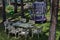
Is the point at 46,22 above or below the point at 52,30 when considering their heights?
below

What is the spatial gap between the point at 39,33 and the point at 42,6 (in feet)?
24.1

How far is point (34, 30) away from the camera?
1475 centimetres

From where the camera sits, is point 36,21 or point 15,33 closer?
point 15,33

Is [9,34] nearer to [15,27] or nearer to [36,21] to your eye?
[15,27]

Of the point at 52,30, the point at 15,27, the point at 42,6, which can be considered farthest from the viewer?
the point at 42,6

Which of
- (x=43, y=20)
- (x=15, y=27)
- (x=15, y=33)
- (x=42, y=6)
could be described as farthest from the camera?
(x=42, y=6)

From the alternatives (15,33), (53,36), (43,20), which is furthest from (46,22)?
(53,36)

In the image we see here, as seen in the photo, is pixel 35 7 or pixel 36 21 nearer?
pixel 36 21

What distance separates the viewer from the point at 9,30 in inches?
607

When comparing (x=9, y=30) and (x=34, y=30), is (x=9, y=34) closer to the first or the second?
(x=9, y=30)

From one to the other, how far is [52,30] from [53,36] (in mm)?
423

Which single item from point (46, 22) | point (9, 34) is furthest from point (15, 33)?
point (46, 22)

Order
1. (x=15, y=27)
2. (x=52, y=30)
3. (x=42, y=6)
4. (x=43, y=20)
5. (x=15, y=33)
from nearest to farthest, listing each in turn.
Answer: (x=52, y=30) → (x=15, y=33) → (x=15, y=27) → (x=43, y=20) → (x=42, y=6)

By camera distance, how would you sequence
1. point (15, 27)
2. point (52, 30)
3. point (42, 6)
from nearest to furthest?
point (52, 30) < point (15, 27) < point (42, 6)
